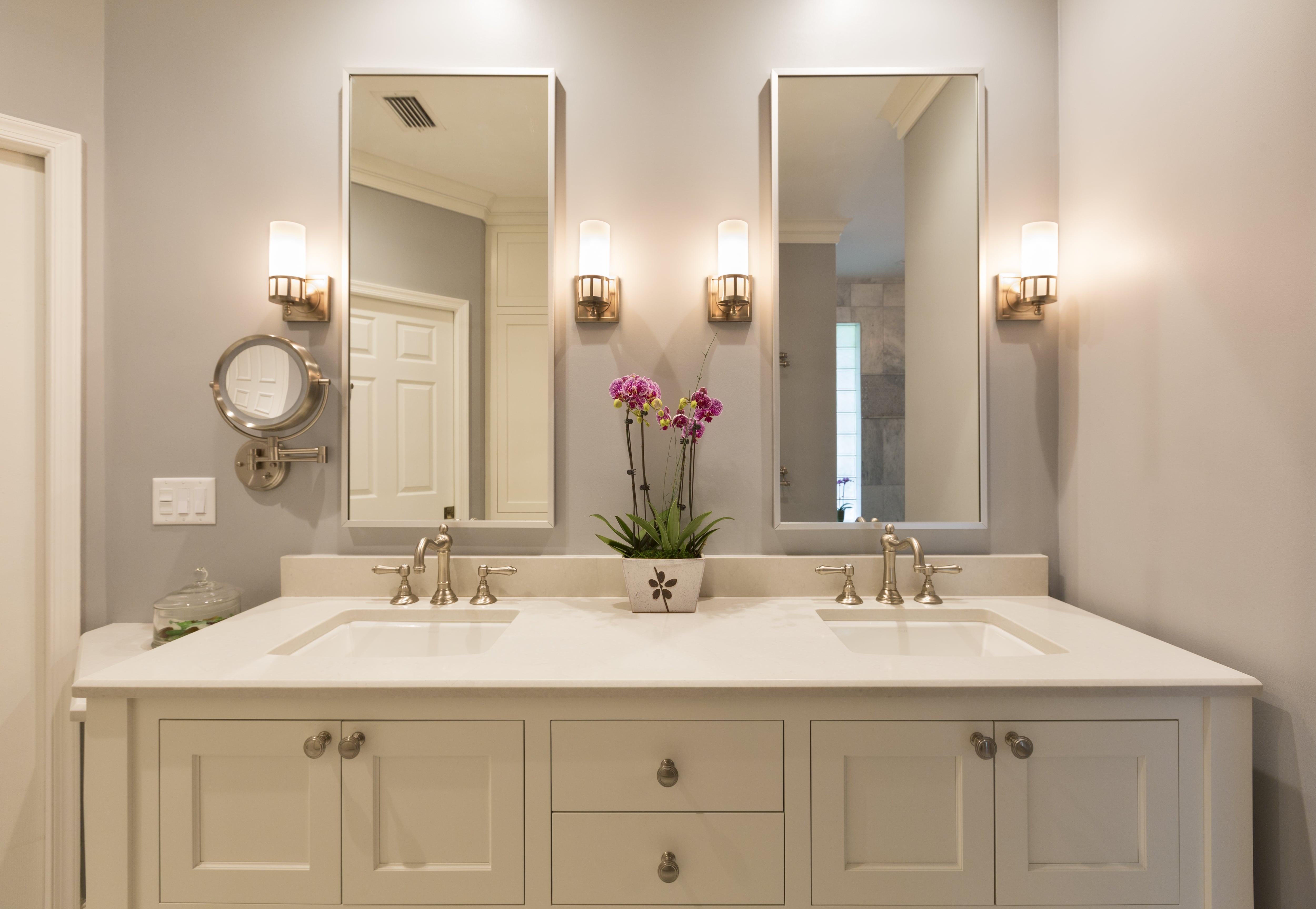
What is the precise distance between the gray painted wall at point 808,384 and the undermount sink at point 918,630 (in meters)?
0.26

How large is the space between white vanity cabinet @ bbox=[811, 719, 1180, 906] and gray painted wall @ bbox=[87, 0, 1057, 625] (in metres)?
0.61

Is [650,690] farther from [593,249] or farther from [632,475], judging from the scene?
[593,249]

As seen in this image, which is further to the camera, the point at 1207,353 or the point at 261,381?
the point at 261,381

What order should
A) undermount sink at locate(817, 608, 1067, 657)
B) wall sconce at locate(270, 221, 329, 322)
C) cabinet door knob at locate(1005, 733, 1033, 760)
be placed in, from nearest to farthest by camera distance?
cabinet door knob at locate(1005, 733, 1033, 760) < undermount sink at locate(817, 608, 1067, 657) < wall sconce at locate(270, 221, 329, 322)

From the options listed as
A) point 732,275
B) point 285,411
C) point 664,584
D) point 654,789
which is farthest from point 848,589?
point 285,411

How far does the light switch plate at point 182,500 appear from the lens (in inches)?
58.1

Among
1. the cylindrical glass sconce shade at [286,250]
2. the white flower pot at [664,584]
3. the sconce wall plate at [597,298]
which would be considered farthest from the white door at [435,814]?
the cylindrical glass sconce shade at [286,250]

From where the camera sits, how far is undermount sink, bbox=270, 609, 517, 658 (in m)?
1.28

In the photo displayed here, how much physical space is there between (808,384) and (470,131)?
3.47 feet

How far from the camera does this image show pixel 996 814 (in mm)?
917

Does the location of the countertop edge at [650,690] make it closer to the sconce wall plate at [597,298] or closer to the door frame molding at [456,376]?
→ the door frame molding at [456,376]

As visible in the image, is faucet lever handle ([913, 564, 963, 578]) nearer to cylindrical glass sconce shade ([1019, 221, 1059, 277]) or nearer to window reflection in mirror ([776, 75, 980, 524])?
window reflection in mirror ([776, 75, 980, 524])

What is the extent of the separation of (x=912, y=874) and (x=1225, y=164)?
4.27 ft

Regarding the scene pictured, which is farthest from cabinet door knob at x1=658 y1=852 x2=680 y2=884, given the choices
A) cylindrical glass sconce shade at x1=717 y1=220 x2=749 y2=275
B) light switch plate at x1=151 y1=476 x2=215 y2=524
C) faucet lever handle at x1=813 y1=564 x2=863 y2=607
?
light switch plate at x1=151 y1=476 x2=215 y2=524
